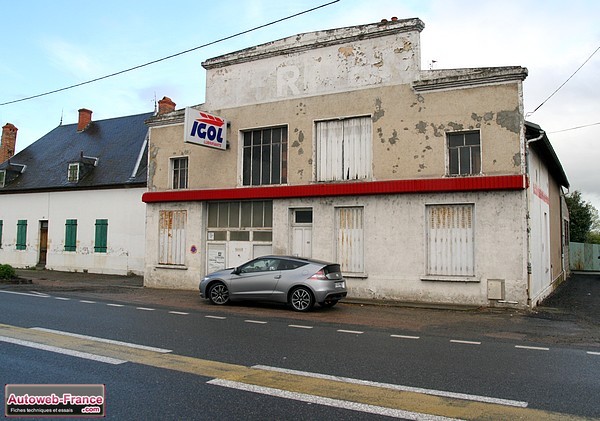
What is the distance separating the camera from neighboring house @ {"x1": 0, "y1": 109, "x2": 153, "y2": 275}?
25.7 meters

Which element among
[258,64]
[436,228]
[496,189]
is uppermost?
[258,64]

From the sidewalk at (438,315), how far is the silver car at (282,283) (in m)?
0.32

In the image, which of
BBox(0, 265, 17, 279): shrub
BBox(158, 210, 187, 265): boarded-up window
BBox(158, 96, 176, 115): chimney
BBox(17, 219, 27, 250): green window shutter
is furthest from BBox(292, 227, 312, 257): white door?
BBox(17, 219, 27, 250): green window shutter

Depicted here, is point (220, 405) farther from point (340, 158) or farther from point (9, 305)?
point (340, 158)

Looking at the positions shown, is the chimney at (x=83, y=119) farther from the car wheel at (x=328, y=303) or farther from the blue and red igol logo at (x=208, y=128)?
the car wheel at (x=328, y=303)

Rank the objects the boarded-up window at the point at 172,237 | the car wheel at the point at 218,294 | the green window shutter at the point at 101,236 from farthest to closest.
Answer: the green window shutter at the point at 101,236, the boarded-up window at the point at 172,237, the car wheel at the point at 218,294

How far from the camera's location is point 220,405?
490 cm

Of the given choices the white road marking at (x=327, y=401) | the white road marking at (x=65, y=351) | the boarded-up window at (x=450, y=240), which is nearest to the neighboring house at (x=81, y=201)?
the boarded-up window at (x=450, y=240)

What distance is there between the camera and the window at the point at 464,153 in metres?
14.2

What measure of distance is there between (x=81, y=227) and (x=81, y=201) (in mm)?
1450

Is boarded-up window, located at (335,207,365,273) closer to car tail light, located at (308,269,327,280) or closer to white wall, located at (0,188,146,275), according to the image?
car tail light, located at (308,269,327,280)

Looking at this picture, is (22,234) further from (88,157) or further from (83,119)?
(83,119)

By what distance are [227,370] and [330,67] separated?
12347 mm

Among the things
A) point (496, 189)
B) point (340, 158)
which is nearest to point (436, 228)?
point (496, 189)
